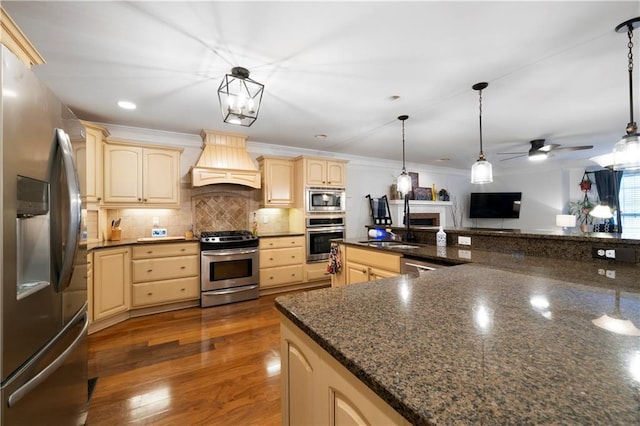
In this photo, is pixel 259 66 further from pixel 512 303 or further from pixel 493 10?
pixel 512 303

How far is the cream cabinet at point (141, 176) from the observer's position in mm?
3221

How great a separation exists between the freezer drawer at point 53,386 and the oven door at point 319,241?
10.0 feet

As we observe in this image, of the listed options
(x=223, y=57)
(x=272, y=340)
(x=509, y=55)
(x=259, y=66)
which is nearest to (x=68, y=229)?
(x=223, y=57)

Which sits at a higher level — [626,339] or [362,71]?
[362,71]

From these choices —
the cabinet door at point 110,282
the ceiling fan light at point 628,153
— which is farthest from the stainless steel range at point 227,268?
the ceiling fan light at point 628,153

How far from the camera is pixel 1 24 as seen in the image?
1.13 meters

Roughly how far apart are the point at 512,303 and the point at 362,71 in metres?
2.00

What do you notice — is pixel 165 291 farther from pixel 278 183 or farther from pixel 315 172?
pixel 315 172

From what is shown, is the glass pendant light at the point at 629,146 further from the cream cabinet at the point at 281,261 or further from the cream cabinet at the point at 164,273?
the cream cabinet at the point at 164,273

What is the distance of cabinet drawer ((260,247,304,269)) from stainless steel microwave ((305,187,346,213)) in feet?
2.30

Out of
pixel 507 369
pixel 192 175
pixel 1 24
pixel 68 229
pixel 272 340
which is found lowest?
pixel 272 340

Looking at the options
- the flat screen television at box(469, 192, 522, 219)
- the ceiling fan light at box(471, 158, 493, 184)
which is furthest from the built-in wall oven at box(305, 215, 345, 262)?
the flat screen television at box(469, 192, 522, 219)

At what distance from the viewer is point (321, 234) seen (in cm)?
441

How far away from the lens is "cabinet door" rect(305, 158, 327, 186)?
14.1ft
